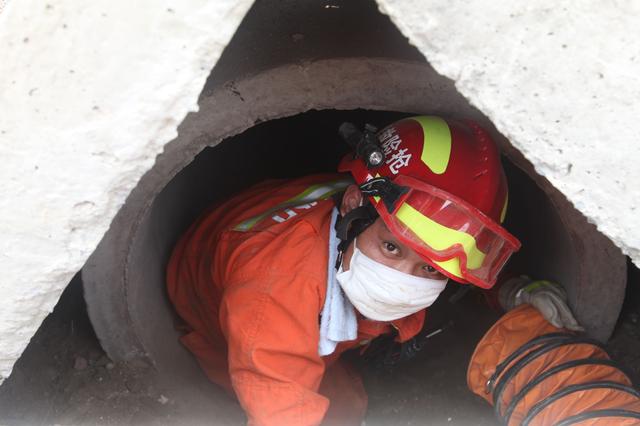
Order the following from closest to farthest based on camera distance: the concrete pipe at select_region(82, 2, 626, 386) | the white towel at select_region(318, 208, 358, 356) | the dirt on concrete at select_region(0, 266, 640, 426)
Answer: the concrete pipe at select_region(82, 2, 626, 386) < the white towel at select_region(318, 208, 358, 356) < the dirt on concrete at select_region(0, 266, 640, 426)

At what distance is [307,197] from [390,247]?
0.54m

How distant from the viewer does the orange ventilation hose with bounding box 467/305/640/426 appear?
2131mm

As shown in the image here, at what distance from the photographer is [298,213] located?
2.45 m

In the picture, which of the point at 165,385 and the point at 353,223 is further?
the point at 165,385

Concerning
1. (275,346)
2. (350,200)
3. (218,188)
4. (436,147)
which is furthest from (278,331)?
(218,188)

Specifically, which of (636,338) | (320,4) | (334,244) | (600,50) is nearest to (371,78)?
(320,4)

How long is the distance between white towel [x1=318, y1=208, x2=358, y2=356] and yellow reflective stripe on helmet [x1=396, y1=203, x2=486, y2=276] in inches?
12.5

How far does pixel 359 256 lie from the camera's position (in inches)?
88.7

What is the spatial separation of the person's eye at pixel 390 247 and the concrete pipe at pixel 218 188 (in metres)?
0.44

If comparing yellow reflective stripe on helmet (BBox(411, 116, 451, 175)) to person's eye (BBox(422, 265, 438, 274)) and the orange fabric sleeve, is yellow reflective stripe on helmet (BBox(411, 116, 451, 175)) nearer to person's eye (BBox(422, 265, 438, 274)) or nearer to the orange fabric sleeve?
person's eye (BBox(422, 265, 438, 274))

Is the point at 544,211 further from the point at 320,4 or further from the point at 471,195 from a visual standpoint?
the point at 320,4

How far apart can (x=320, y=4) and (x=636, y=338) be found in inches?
72.9

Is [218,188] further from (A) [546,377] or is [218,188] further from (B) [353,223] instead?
(A) [546,377]

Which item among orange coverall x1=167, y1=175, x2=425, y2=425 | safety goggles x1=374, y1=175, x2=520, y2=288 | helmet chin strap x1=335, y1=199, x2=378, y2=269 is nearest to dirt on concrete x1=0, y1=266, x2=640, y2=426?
orange coverall x1=167, y1=175, x2=425, y2=425
